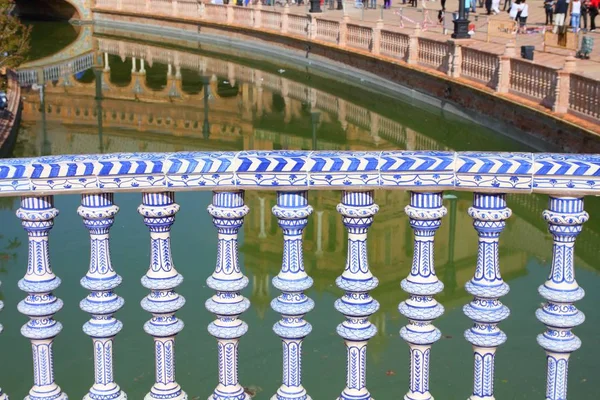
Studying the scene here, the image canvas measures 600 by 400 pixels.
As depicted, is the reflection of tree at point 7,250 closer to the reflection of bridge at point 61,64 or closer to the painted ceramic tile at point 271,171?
the painted ceramic tile at point 271,171

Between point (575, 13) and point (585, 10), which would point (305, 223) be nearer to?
point (575, 13)

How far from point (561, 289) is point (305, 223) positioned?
2.88 ft

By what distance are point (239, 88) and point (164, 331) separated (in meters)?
28.8

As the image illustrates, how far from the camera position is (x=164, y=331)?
3.85 metres

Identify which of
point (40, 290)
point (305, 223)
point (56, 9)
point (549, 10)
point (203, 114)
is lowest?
point (203, 114)

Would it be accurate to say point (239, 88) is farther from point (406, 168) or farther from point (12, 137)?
point (406, 168)

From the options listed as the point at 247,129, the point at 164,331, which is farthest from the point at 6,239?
the point at 247,129

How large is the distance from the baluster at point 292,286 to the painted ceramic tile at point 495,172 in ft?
1.73

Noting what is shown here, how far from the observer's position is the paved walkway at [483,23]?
26.4m

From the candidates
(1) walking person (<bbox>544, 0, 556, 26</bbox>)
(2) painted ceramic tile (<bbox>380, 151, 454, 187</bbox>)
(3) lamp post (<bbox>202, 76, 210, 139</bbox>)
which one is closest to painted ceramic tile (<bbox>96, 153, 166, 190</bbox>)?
(2) painted ceramic tile (<bbox>380, 151, 454, 187</bbox>)

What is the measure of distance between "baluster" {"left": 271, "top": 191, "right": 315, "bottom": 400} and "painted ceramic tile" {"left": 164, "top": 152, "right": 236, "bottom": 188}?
0.63ft

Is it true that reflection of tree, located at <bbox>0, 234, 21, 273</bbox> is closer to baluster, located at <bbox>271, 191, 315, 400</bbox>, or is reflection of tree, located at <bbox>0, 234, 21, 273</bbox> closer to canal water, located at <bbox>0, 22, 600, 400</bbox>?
canal water, located at <bbox>0, 22, 600, 400</bbox>

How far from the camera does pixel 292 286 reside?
12.4ft

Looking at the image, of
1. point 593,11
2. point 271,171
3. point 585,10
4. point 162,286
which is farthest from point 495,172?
point 585,10
